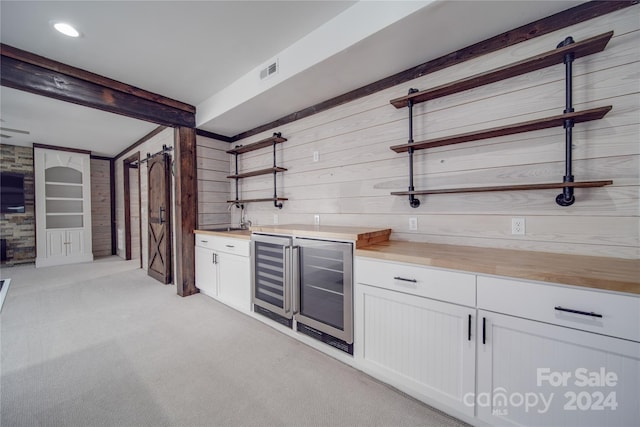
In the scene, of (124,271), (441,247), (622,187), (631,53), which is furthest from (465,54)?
(124,271)

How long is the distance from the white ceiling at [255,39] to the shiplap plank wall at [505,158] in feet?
0.95

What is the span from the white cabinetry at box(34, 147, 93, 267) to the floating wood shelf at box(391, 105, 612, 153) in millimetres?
7357

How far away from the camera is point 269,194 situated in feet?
11.4

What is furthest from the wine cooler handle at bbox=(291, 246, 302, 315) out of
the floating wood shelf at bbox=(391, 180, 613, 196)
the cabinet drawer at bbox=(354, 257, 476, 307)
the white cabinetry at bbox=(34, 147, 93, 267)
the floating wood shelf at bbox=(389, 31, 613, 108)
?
the white cabinetry at bbox=(34, 147, 93, 267)

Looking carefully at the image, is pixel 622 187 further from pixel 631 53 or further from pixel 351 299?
pixel 351 299

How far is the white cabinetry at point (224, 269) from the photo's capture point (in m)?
2.84

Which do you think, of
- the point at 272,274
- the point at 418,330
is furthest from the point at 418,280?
the point at 272,274

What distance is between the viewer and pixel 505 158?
176cm

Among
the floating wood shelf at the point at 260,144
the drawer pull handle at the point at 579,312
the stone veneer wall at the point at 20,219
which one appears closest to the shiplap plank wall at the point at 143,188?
the floating wood shelf at the point at 260,144

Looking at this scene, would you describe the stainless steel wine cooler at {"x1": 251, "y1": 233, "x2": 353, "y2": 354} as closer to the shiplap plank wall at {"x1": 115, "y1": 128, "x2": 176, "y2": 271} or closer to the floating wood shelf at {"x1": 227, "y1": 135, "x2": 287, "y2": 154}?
the floating wood shelf at {"x1": 227, "y1": 135, "x2": 287, "y2": 154}

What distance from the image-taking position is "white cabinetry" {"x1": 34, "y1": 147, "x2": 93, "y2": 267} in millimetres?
5406

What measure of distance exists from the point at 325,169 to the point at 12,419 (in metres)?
2.85

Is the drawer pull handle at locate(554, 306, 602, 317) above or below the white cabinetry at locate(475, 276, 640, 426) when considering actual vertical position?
above

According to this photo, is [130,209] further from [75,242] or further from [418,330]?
[418,330]
